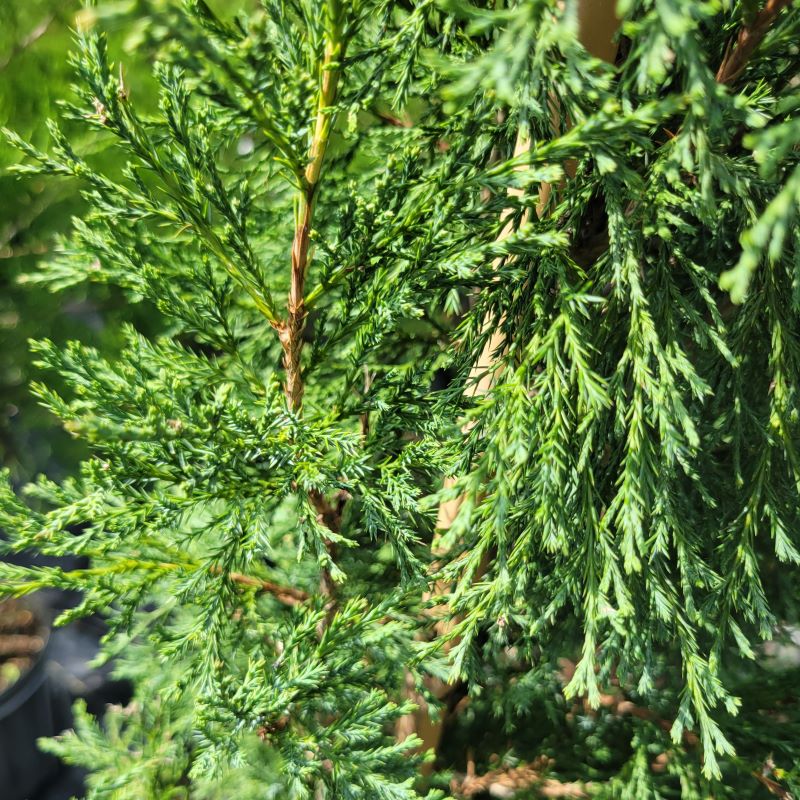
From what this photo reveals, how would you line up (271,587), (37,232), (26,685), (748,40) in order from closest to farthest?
(748,40)
(271,587)
(26,685)
(37,232)

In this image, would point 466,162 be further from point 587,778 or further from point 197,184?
point 587,778

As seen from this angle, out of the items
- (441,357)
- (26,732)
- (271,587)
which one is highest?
(441,357)

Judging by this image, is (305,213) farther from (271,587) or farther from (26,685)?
(26,685)

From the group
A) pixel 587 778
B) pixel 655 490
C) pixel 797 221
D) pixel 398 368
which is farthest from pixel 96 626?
pixel 797 221

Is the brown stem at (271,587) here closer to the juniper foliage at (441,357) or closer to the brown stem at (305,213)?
the juniper foliage at (441,357)

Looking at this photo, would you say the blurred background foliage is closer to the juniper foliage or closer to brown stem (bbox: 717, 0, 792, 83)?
the juniper foliage

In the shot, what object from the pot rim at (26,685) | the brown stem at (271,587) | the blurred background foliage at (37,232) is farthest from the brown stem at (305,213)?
the pot rim at (26,685)

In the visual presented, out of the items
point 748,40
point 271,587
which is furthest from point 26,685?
point 748,40
